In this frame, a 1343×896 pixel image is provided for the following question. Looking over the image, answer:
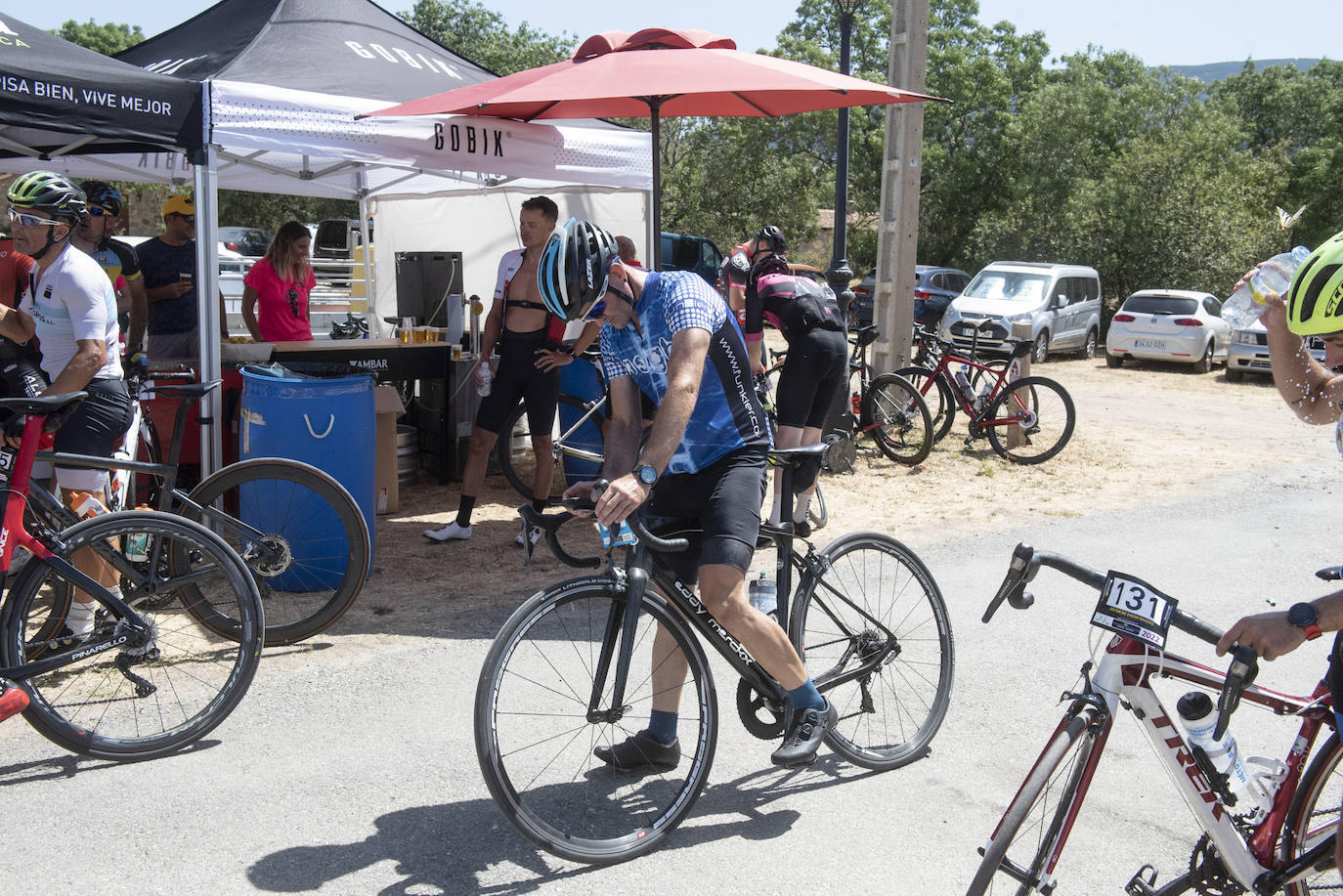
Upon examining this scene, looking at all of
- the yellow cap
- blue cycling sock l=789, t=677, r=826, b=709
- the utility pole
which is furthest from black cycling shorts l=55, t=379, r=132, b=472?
the utility pole

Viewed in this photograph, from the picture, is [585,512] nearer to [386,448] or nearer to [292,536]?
[292,536]

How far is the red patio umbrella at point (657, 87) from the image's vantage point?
6195 mm

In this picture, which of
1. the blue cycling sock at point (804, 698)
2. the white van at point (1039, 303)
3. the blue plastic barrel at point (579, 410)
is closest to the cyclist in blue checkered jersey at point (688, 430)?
the blue cycling sock at point (804, 698)

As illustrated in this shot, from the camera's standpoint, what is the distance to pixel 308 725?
4.26 m

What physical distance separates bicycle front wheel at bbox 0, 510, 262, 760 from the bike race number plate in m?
2.93

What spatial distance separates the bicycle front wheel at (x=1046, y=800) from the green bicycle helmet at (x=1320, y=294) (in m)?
0.97

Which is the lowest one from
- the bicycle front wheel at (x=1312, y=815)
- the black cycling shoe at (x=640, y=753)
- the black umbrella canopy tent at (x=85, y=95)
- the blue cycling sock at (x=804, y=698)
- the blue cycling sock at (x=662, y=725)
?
the black cycling shoe at (x=640, y=753)

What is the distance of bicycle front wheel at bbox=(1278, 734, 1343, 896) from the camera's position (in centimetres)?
249

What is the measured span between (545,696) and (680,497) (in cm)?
128

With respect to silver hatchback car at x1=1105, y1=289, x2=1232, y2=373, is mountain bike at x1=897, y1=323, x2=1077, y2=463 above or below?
below

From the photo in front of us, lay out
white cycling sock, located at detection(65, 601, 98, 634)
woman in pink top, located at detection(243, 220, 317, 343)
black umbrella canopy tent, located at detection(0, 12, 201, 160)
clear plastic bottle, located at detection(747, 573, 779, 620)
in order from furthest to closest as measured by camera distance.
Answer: woman in pink top, located at detection(243, 220, 317, 343), black umbrella canopy tent, located at detection(0, 12, 201, 160), white cycling sock, located at detection(65, 601, 98, 634), clear plastic bottle, located at detection(747, 573, 779, 620)

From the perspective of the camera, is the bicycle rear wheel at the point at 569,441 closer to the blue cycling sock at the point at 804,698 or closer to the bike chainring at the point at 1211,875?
the blue cycling sock at the point at 804,698

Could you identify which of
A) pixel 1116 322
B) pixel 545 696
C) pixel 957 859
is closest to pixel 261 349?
pixel 545 696

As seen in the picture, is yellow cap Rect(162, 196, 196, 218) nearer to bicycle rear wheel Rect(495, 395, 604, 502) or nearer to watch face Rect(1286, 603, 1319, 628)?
bicycle rear wheel Rect(495, 395, 604, 502)
